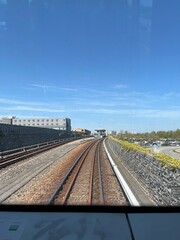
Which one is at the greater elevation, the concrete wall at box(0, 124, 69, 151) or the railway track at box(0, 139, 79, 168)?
the concrete wall at box(0, 124, 69, 151)

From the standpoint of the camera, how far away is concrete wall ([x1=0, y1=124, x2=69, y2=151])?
30.7 m

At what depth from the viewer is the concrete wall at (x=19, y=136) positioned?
30.7m

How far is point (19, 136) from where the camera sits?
118ft

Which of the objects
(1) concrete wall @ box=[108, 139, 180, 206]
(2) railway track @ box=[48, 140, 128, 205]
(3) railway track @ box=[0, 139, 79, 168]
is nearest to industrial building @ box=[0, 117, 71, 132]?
(2) railway track @ box=[48, 140, 128, 205]

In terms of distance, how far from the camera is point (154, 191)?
29.9 ft

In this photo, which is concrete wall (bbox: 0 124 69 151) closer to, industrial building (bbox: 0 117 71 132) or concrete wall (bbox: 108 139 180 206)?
industrial building (bbox: 0 117 71 132)

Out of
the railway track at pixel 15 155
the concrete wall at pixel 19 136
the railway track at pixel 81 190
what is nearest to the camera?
the railway track at pixel 81 190

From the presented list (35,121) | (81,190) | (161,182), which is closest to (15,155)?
(35,121)

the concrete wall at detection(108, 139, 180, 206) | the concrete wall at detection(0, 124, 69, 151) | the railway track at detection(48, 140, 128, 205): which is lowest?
the railway track at detection(48, 140, 128, 205)

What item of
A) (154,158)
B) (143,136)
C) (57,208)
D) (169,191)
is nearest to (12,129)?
(154,158)

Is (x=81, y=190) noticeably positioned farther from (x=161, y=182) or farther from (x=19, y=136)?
(x=19, y=136)

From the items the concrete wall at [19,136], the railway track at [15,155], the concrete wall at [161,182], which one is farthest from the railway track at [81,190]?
the concrete wall at [19,136]

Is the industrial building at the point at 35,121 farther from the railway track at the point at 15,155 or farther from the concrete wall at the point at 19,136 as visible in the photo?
the railway track at the point at 15,155
